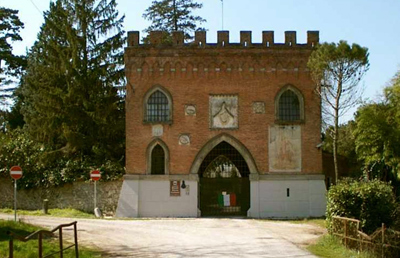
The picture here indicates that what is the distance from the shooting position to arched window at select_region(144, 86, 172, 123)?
28800 millimetres

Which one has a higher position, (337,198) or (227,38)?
(227,38)

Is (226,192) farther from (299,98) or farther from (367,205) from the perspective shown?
(367,205)

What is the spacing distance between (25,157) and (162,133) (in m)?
9.78

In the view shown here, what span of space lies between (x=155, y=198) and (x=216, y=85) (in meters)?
6.72

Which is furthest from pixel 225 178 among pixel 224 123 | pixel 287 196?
pixel 287 196

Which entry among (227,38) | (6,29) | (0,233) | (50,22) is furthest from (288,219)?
(6,29)

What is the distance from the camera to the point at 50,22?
34219 mm

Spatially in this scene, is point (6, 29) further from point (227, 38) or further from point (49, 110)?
point (227, 38)

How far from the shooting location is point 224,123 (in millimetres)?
28703

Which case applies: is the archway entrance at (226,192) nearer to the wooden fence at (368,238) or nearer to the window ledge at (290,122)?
the window ledge at (290,122)

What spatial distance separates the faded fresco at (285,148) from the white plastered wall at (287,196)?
536mm

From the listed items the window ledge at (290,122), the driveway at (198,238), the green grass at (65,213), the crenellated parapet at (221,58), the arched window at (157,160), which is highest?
the crenellated parapet at (221,58)

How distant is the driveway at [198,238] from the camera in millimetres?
15273

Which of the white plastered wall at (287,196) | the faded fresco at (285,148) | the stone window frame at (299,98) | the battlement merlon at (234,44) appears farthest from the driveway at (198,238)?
the battlement merlon at (234,44)
